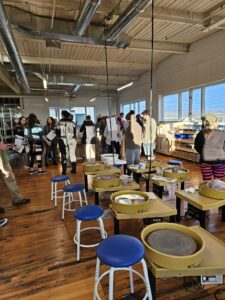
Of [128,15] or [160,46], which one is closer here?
[128,15]

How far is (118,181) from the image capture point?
2574mm

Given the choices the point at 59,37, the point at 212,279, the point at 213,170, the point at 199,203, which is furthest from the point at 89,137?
the point at 212,279

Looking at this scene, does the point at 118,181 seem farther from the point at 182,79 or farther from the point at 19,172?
the point at 182,79

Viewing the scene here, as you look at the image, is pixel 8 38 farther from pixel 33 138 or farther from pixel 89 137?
pixel 89 137

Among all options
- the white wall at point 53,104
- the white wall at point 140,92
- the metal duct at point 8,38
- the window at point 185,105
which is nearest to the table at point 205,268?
the metal duct at point 8,38

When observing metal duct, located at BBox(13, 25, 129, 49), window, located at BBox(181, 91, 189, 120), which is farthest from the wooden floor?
window, located at BBox(181, 91, 189, 120)

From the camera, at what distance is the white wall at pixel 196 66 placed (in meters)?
5.72

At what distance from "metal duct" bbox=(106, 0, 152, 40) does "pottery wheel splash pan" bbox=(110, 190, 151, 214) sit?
283 centimetres

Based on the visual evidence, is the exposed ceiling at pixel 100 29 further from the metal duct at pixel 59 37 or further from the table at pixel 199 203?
the table at pixel 199 203

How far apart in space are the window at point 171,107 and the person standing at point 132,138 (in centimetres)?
431

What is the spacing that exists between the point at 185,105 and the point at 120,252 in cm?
725

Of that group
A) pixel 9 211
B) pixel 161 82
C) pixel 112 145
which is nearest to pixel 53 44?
pixel 112 145

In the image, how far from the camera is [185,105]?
763 cm

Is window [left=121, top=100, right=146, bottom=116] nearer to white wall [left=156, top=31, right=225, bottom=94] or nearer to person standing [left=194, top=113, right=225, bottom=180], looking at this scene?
white wall [left=156, top=31, right=225, bottom=94]
